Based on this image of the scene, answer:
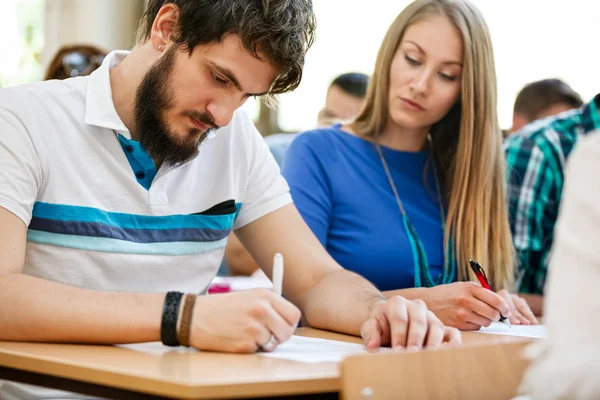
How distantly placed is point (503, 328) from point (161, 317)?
809 mm

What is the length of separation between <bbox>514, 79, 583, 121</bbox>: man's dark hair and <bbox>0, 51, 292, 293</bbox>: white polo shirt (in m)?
2.82

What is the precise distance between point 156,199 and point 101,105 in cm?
22

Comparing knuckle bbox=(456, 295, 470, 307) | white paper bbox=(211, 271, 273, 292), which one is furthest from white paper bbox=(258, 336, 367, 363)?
white paper bbox=(211, 271, 273, 292)

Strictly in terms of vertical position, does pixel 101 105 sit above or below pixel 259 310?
above

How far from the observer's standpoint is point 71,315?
4.78 ft

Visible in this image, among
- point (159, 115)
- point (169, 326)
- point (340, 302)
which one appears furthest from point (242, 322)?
point (159, 115)

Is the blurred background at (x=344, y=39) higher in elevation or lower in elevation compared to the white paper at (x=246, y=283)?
higher

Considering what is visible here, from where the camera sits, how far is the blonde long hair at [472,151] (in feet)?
8.13

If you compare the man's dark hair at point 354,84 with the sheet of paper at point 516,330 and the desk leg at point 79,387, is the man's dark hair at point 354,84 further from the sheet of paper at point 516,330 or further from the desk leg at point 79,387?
the desk leg at point 79,387

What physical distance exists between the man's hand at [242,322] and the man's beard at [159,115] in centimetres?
46

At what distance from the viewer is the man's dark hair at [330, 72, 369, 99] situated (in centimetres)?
462

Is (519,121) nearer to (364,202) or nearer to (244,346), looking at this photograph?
(364,202)

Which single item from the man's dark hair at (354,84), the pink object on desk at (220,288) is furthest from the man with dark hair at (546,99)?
the pink object on desk at (220,288)

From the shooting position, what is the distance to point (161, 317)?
4.79 ft
